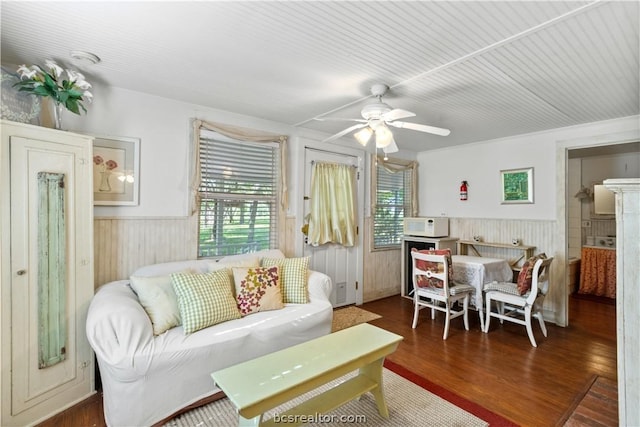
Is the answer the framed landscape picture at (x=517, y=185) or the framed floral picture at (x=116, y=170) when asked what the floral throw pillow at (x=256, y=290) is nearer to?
the framed floral picture at (x=116, y=170)

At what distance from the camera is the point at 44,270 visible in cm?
200

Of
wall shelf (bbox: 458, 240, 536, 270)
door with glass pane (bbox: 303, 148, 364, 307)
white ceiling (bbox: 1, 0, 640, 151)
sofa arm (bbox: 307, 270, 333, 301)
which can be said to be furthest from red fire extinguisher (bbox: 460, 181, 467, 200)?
sofa arm (bbox: 307, 270, 333, 301)

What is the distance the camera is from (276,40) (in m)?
1.89

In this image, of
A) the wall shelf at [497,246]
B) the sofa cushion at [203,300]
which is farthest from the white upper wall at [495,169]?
the sofa cushion at [203,300]

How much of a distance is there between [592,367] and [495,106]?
98.0 inches

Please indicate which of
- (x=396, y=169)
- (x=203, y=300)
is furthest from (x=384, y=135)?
(x=396, y=169)

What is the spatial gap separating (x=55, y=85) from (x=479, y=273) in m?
4.16

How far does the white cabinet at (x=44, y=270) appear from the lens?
184 centimetres

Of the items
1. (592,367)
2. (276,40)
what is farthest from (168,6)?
(592,367)

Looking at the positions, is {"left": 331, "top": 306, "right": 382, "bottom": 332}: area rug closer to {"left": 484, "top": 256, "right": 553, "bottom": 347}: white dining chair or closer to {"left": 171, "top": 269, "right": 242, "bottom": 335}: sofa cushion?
{"left": 484, "top": 256, "right": 553, "bottom": 347}: white dining chair

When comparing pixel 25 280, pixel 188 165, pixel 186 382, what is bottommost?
pixel 186 382

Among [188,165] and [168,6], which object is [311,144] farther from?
[168,6]

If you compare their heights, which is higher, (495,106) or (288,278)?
(495,106)

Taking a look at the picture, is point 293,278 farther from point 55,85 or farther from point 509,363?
point 55,85
